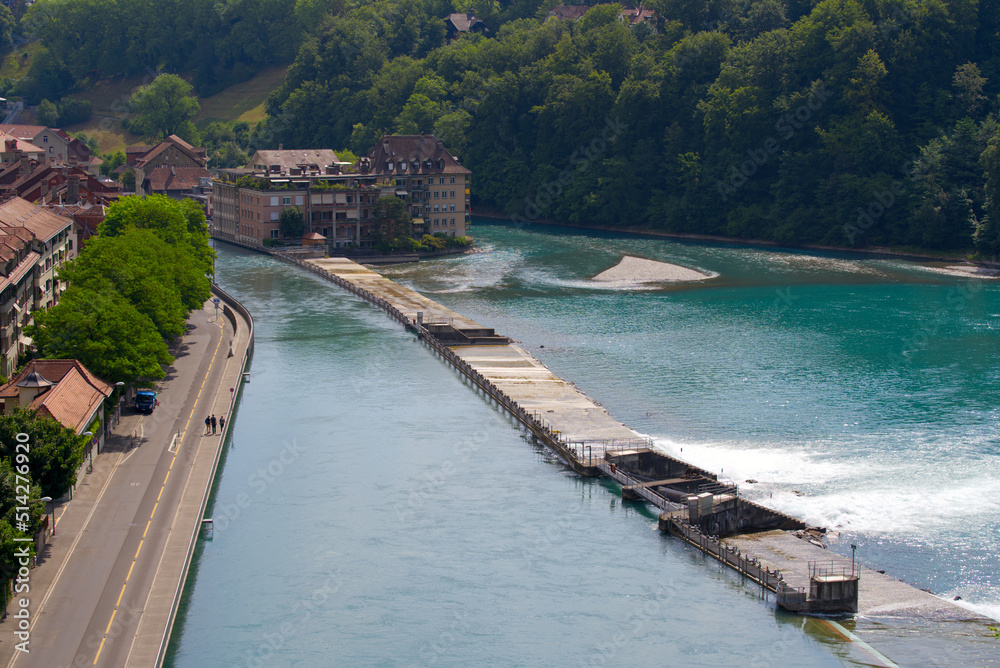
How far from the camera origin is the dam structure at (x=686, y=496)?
54875 millimetres

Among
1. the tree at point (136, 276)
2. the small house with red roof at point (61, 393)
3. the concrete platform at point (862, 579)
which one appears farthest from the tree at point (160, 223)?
the concrete platform at point (862, 579)

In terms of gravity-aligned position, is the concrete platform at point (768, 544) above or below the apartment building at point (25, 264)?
below

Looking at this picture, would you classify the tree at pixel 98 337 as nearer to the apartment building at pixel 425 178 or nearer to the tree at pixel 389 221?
the tree at pixel 389 221

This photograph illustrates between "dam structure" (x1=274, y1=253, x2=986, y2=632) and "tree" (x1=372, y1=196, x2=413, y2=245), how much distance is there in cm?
5898

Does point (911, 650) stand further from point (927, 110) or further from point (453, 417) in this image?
point (927, 110)

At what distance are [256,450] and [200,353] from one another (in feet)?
81.0

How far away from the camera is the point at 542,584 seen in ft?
188

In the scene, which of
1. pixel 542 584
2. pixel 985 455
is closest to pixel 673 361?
pixel 985 455

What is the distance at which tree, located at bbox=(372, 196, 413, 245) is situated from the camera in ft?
551

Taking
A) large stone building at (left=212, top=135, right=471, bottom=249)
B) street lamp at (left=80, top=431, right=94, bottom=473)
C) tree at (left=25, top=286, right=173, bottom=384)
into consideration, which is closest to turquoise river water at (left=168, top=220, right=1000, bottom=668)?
street lamp at (left=80, top=431, right=94, bottom=473)

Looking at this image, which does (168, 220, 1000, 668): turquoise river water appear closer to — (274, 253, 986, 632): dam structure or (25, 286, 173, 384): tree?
(274, 253, 986, 632): dam structure

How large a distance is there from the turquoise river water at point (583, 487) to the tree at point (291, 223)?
40.2m

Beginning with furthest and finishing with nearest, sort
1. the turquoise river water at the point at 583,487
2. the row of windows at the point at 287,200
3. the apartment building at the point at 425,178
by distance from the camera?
the apartment building at the point at 425,178 < the row of windows at the point at 287,200 < the turquoise river water at the point at 583,487

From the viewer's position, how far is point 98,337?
76750mm
